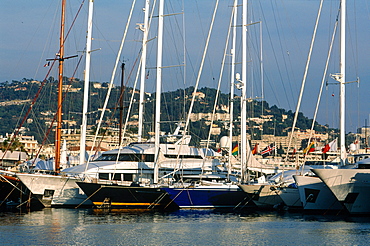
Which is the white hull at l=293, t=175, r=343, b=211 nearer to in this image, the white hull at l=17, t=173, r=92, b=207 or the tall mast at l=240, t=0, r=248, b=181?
the tall mast at l=240, t=0, r=248, b=181

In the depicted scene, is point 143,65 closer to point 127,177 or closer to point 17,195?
point 127,177

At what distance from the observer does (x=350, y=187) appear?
3797cm

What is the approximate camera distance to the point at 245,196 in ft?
142

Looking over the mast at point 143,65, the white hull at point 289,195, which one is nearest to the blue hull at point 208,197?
the white hull at point 289,195

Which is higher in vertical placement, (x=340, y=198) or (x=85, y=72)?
(x=85, y=72)

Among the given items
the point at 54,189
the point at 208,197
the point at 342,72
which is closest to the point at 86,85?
the point at 54,189

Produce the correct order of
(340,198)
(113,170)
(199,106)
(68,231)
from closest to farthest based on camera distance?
1. (68,231)
2. (340,198)
3. (113,170)
4. (199,106)

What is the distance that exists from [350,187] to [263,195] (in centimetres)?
707

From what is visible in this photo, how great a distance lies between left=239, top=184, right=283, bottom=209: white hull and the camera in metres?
42.2

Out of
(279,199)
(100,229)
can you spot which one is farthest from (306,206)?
(100,229)

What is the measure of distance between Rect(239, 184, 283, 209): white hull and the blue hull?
0.83 m

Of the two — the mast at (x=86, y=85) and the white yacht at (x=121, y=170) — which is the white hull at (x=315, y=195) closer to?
the white yacht at (x=121, y=170)

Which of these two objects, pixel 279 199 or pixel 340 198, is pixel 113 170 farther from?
pixel 340 198

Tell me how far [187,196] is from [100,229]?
11497 millimetres
